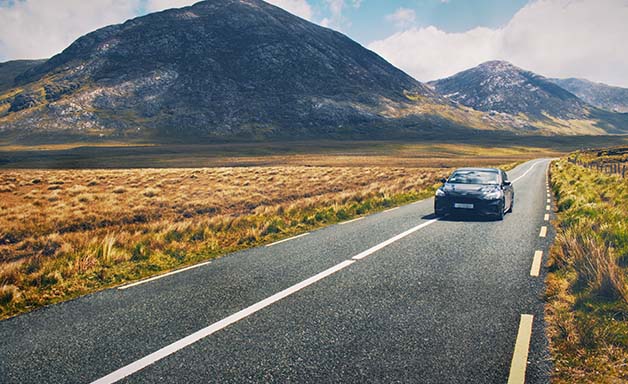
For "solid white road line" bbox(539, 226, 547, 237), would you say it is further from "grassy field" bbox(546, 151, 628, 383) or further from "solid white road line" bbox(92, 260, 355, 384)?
"solid white road line" bbox(92, 260, 355, 384)

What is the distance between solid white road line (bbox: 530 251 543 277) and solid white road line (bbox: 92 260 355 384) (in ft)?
12.5

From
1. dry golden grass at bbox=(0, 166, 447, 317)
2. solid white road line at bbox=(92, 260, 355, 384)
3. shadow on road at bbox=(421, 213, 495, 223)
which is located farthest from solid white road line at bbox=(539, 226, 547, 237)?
solid white road line at bbox=(92, 260, 355, 384)

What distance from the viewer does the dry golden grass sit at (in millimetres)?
7742

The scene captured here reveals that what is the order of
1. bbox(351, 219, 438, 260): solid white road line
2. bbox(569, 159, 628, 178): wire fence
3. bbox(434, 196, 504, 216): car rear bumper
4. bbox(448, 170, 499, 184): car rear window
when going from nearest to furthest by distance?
bbox(351, 219, 438, 260): solid white road line < bbox(434, 196, 504, 216): car rear bumper < bbox(448, 170, 499, 184): car rear window < bbox(569, 159, 628, 178): wire fence

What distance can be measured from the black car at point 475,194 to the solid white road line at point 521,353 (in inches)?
333

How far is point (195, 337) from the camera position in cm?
469

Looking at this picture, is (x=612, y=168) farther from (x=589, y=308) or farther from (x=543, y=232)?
(x=589, y=308)

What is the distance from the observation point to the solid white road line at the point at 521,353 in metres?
3.78

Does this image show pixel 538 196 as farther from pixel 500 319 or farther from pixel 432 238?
pixel 500 319

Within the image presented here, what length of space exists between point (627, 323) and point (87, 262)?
947 cm

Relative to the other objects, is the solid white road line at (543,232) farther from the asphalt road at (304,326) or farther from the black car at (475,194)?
the asphalt road at (304,326)

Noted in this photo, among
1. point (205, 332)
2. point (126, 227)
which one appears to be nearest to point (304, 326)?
point (205, 332)

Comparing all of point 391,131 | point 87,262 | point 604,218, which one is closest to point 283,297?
point 87,262

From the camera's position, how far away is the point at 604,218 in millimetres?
10641
